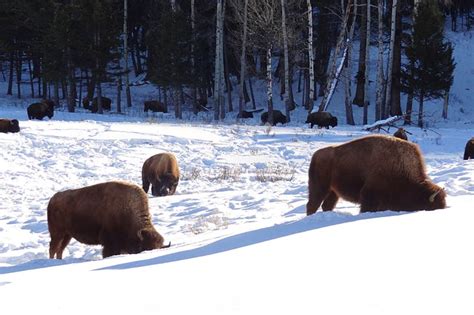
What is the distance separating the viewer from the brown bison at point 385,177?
745 cm

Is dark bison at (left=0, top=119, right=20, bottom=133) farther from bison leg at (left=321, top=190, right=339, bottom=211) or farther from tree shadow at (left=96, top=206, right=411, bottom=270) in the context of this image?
tree shadow at (left=96, top=206, right=411, bottom=270)

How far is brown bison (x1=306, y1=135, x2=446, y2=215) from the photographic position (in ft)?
24.5

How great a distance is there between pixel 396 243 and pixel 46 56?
3907 centimetres

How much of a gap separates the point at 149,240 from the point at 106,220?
32.2 inches

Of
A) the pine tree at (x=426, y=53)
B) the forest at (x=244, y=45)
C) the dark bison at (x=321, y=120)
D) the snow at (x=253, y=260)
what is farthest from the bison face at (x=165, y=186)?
the pine tree at (x=426, y=53)

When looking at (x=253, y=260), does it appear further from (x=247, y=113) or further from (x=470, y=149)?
(x=247, y=113)

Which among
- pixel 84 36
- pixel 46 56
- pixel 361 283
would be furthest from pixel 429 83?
pixel 361 283

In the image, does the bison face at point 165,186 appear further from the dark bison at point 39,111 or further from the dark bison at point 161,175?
the dark bison at point 39,111

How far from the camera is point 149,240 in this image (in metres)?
7.70

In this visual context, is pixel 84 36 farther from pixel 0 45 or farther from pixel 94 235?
pixel 94 235

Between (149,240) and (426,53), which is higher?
(426,53)

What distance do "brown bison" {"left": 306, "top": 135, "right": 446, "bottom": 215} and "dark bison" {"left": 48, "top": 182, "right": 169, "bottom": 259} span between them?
2.50 metres

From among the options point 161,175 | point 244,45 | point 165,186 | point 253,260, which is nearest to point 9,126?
point 161,175

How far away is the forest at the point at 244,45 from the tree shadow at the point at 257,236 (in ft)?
73.9
